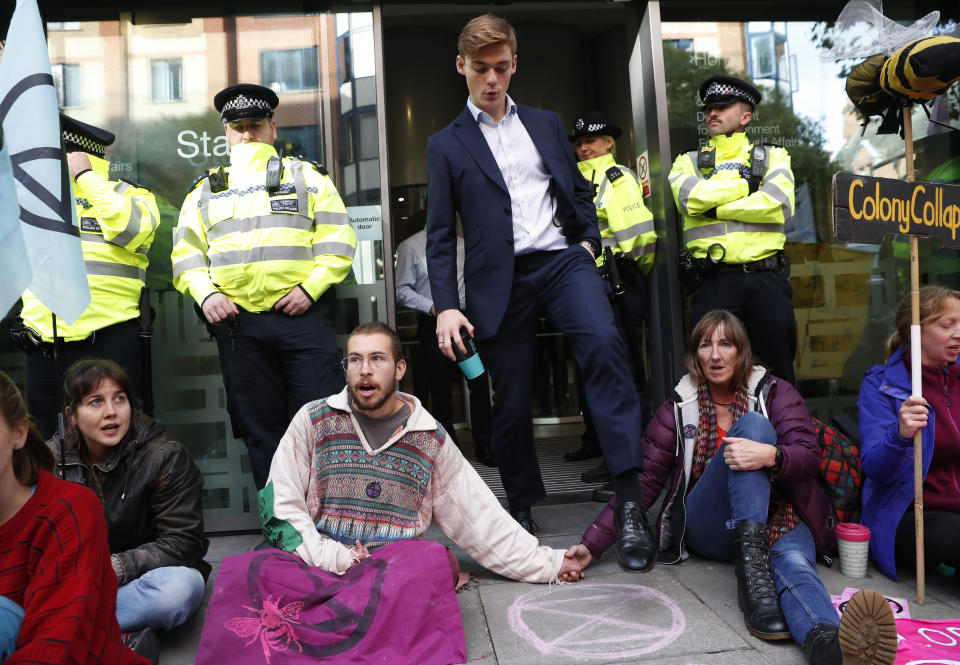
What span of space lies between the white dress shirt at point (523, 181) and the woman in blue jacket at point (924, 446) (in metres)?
1.49

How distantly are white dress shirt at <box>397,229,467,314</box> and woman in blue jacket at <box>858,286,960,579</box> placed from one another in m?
3.00

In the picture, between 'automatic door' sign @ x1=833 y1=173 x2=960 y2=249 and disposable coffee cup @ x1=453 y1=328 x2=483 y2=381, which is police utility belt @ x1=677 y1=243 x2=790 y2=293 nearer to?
'automatic door' sign @ x1=833 y1=173 x2=960 y2=249

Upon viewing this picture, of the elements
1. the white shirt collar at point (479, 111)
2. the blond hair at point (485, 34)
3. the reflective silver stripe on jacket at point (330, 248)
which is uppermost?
the blond hair at point (485, 34)

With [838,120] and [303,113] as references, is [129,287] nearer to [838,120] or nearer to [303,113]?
[303,113]

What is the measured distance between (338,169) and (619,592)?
111 inches

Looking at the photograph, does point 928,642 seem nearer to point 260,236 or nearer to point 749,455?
point 749,455

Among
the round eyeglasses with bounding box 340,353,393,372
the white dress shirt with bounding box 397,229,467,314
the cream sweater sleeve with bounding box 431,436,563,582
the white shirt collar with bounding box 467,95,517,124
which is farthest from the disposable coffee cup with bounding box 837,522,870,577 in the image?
the white dress shirt with bounding box 397,229,467,314

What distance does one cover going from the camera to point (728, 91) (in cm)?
470

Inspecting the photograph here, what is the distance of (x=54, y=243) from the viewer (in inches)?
107

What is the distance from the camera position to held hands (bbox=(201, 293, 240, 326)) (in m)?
4.12

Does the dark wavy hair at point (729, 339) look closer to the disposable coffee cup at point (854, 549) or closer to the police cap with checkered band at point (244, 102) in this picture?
the disposable coffee cup at point (854, 549)

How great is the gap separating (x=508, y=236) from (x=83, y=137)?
2308mm

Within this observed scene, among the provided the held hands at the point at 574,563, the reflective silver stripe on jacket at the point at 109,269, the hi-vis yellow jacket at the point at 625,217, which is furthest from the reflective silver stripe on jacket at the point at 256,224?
the held hands at the point at 574,563

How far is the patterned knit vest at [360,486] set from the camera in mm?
3293
